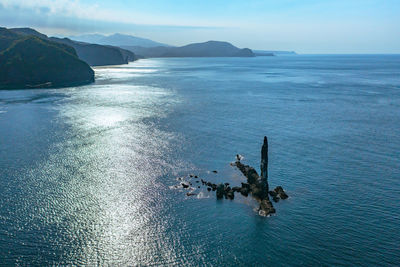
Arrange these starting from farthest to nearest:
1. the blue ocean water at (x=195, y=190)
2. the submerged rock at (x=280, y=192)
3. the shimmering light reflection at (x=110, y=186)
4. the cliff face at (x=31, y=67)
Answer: the cliff face at (x=31, y=67)
the submerged rock at (x=280, y=192)
the shimmering light reflection at (x=110, y=186)
the blue ocean water at (x=195, y=190)

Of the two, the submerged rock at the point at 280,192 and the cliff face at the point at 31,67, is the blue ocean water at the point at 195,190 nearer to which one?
the submerged rock at the point at 280,192

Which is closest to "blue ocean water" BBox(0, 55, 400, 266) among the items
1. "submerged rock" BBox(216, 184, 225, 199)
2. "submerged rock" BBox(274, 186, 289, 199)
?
"submerged rock" BBox(274, 186, 289, 199)

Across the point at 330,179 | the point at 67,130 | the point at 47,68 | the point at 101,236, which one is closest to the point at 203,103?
the point at 67,130

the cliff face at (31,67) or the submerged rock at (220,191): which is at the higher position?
the cliff face at (31,67)

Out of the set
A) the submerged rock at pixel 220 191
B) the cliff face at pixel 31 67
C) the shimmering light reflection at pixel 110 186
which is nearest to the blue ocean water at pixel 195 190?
the shimmering light reflection at pixel 110 186

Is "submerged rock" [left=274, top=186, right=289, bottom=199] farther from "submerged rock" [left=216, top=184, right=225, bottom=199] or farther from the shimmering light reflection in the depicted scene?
the shimmering light reflection

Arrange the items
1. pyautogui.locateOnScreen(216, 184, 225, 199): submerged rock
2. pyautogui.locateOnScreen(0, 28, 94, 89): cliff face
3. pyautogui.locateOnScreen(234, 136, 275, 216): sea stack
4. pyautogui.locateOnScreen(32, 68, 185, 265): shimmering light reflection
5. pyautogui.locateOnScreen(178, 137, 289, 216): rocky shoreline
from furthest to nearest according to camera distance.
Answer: pyautogui.locateOnScreen(0, 28, 94, 89): cliff face → pyautogui.locateOnScreen(216, 184, 225, 199): submerged rock → pyautogui.locateOnScreen(178, 137, 289, 216): rocky shoreline → pyautogui.locateOnScreen(234, 136, 275, 216): sea stack → pyautogui.locateOnScreen(32, 68, 185, 265): shimmering light reflection

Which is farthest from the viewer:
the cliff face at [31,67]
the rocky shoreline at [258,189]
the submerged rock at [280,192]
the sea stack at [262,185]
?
the cliff face at [31,67]

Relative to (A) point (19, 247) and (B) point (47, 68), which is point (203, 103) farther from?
(B) point (47, 68)

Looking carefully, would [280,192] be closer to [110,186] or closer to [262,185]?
[262,185]

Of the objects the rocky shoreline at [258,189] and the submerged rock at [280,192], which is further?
the submerged rock at [280,192]
